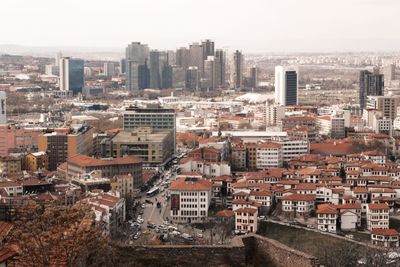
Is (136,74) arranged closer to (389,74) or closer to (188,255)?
(389,74)

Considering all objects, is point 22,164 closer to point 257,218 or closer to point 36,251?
point 257,218

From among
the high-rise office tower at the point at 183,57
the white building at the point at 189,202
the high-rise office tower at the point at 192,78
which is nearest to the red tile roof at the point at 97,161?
the white building at the point at 189,202

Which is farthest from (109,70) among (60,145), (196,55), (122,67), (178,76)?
(60,145)

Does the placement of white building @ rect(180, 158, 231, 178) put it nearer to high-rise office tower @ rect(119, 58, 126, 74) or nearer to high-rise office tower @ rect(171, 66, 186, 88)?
high-rise office tower @ rect(171, 66, 186, 88)

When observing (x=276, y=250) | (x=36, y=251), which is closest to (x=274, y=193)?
(x=276, y=250)

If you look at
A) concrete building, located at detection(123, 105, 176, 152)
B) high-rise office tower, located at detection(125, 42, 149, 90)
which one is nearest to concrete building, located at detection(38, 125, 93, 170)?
concrete building, located at detection(123, 105, 176, 152)

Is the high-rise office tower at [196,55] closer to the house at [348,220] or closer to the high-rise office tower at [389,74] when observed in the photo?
the high-rise office tower at [389,74]
